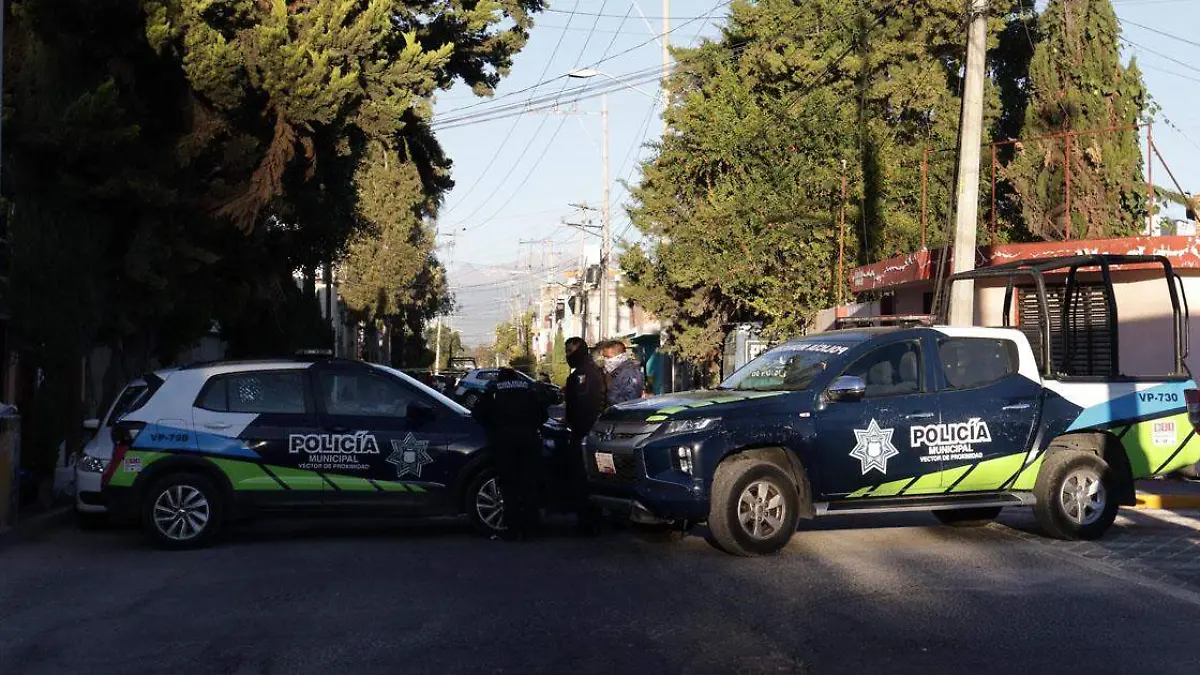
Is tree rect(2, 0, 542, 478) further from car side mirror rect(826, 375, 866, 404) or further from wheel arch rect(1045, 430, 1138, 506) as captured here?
wheel arch rect(1045, 430, 1138, 506)

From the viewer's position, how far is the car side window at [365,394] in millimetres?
12148

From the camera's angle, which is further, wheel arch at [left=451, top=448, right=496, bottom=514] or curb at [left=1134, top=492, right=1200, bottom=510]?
curb at [left=1134, top=492, right=1200, bottom=510]

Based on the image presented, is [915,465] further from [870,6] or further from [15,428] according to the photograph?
[870,6]

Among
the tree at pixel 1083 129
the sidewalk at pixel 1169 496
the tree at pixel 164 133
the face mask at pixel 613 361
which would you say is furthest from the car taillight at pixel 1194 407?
the tree at pixel 1083 129

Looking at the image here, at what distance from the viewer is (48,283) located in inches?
607

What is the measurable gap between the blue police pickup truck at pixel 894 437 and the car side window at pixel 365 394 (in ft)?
6.00

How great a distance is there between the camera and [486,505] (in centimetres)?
1216

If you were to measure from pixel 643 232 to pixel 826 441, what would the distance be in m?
23.6

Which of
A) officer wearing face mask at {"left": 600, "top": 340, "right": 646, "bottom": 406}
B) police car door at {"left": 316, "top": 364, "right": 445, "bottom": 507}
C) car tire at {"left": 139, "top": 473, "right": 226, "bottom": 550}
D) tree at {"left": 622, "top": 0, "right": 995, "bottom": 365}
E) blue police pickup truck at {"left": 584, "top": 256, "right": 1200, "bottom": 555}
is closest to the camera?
blue police pickup truck at {"left": 584, "top": 256, "right": 1200, "bottom": 555}

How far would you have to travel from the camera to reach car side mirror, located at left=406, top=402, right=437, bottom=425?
12133mm

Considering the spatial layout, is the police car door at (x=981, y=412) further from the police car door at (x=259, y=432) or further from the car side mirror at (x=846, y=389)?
the police car door at (x=259, y=432)

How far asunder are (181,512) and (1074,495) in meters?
7.83

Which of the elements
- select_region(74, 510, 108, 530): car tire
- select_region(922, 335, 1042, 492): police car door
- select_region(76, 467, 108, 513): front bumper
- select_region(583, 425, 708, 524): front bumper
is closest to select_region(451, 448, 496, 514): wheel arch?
select_region(583, 425, 708, 524): front bumper

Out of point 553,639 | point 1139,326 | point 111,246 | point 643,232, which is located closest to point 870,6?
point 643,232
